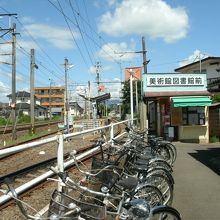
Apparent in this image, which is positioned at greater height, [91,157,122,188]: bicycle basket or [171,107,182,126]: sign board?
[171,107,182,126]: sign board

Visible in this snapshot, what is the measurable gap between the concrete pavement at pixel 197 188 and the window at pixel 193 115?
8359 millimetres

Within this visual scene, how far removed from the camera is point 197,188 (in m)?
9.32

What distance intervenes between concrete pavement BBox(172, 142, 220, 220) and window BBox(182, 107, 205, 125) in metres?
8.36

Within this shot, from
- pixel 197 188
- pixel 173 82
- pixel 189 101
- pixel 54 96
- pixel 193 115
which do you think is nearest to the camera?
pixel 197 188

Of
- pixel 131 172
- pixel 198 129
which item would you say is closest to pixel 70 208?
pixel 131 172

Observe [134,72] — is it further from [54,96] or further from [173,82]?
[54,96]

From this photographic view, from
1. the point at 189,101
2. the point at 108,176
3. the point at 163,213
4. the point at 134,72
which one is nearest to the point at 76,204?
the point at 163,213

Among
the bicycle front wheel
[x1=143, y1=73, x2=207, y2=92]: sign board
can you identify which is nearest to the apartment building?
[x1=143, y1=73, x2=207, y2=92]: sign board

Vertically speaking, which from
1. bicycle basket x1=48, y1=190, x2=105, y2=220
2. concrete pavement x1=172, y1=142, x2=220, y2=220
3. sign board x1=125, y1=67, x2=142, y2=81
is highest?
sign board x1=125, y1=67, x2=142, y2=81

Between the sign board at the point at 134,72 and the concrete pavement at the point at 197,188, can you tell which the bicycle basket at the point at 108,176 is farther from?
the sign board at the point at 134,72

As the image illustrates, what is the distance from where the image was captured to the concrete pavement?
7195 millimetres

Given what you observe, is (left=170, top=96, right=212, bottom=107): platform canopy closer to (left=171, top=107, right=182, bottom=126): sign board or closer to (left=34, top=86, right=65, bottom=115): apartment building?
(left=171, top=107, right=182, bottom=126): sign board

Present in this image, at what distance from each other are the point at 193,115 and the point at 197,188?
13859mm

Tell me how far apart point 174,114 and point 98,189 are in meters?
18.1
